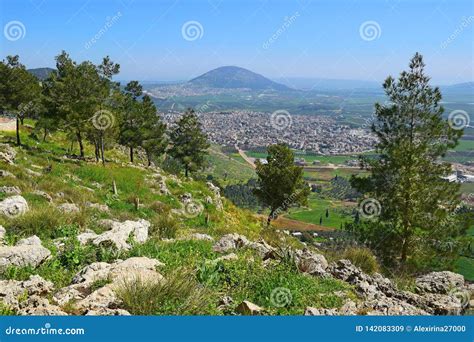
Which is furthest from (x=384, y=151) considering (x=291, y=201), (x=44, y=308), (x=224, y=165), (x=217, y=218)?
(x=224, y=165)

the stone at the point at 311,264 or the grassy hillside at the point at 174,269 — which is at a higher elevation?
the grassy hillside at the point at 174,269

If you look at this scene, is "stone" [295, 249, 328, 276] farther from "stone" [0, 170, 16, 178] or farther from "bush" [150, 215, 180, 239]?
"stone" [0, 170, 16, 178]

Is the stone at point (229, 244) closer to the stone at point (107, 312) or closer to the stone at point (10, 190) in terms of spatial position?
the stone at point (107, 312)

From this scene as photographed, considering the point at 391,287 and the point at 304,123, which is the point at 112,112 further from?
the point at 304,123

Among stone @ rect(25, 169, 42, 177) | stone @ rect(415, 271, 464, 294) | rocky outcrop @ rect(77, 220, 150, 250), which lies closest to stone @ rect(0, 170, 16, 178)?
stone @ rect(25, 169, 42, 177)

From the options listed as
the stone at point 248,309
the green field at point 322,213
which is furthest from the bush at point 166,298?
the green field at point 322,213
